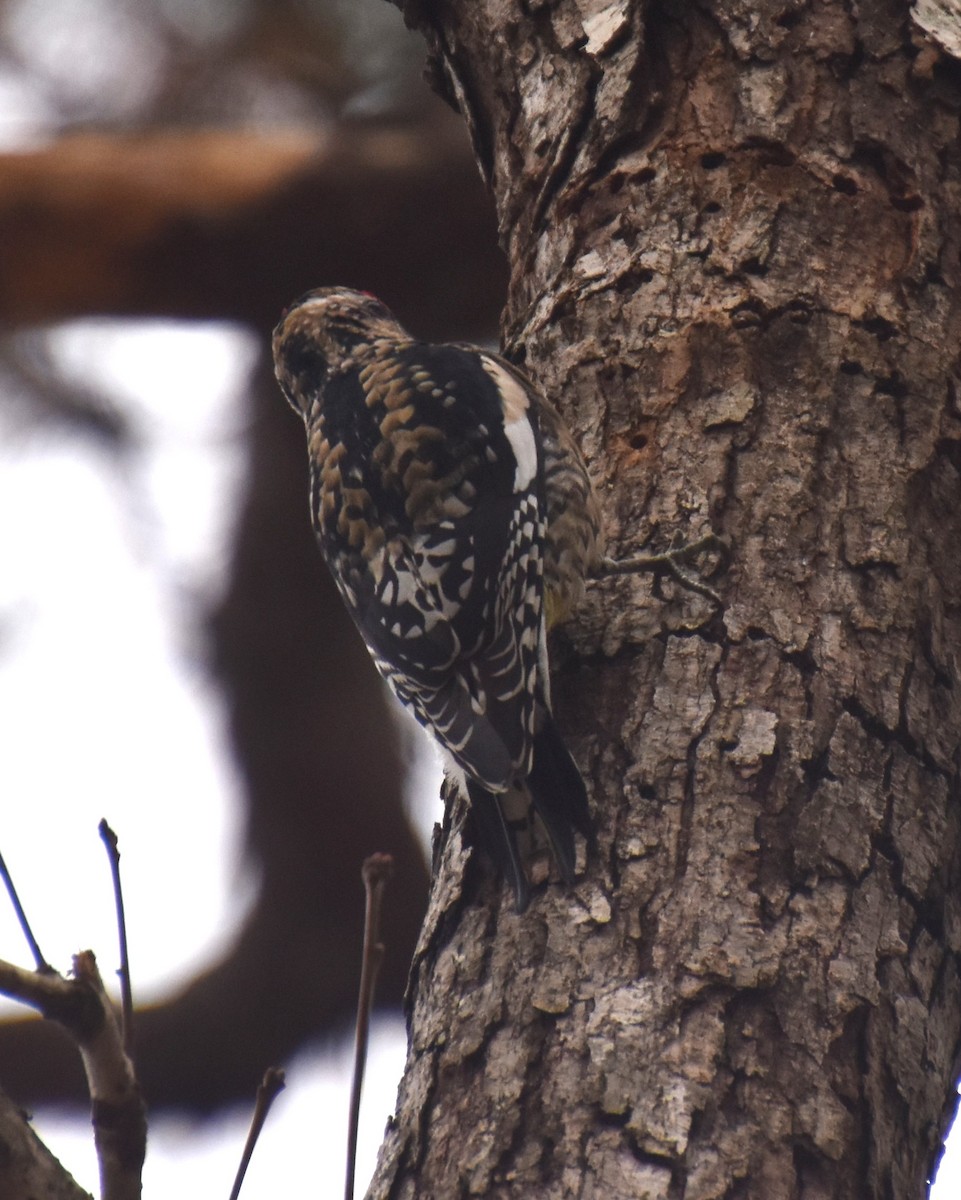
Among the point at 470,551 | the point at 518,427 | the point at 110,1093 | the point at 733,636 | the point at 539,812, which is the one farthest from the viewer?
the point at 518,427

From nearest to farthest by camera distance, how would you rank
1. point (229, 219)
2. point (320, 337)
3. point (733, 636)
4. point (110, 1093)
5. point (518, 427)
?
point (110, 1093) → point (733, 636) → point (518, 427) → point (320, 337) → point (229, 219)

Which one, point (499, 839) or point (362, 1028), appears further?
point (499, 839)

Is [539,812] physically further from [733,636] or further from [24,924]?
[24,924]

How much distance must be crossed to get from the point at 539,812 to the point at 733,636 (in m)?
0.39

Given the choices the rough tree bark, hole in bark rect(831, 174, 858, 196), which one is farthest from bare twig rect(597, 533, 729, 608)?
hole in bark rect(831, 174, 858, 196)

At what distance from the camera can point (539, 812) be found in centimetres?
204

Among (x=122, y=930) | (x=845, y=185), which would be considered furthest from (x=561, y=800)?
(x=845, y=185)

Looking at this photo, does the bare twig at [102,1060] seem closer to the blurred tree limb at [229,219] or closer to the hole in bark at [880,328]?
the hole in bark at [880,328]

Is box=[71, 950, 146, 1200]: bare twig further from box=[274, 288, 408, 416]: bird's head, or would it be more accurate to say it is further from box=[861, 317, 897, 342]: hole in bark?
box=[274, 288, 408, 416]: bird's head

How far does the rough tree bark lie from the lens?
1754mm

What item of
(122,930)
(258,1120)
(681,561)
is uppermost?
(681,561)

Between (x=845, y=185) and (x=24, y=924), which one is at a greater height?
(x=845, y=185)

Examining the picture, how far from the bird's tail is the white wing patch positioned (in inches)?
23.8

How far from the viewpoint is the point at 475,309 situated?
480cm
